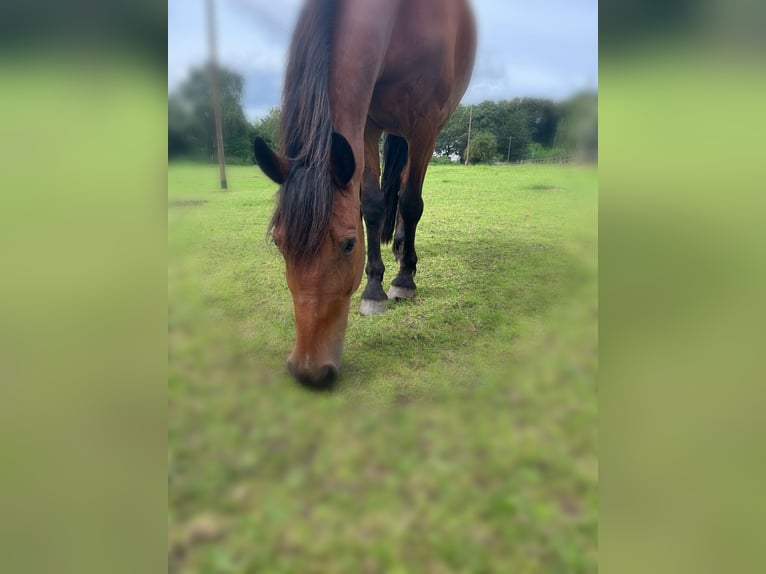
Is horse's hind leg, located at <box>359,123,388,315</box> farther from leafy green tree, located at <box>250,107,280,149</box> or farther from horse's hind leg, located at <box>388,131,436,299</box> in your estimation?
leafy green tree, located at <box>250,107,280,149</box>

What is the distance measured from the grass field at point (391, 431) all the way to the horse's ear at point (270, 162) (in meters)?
0.15

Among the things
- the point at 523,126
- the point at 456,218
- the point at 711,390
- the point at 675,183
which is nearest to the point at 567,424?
the point at 711,390

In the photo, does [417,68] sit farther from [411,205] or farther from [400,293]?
[400,293]

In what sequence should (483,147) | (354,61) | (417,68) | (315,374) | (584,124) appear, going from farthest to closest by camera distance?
(483,147) < (417,68) < (354,61) < (315,374) < (584,124)

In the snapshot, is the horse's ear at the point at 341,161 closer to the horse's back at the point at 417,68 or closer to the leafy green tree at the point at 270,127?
the leafy green tree at the point at 270,127

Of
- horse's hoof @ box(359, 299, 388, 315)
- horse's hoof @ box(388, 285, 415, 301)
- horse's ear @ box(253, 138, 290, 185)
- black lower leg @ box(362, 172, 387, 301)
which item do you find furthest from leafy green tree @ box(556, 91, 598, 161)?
horse's hoof @ box(388, 285, 415, 301)

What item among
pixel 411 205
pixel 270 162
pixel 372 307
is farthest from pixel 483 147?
pixel 270 162

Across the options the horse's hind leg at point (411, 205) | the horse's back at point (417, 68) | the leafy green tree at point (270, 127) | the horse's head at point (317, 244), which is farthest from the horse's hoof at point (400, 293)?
the leafy green tree at point (270, 127)

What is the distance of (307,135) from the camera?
210 centimetres

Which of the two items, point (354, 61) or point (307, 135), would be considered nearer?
point (307, 135)

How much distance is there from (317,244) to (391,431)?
986mm

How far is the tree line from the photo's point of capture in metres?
0.91

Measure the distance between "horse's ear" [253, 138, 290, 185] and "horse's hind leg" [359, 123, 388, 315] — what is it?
1330mm

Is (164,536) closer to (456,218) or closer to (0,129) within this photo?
(0,129)
